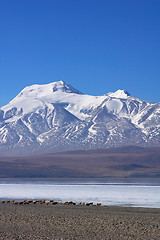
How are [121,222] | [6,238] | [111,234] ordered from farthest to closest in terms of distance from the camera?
[121,222]
[111,234]
[6,238]

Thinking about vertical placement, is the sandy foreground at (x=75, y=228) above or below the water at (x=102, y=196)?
below

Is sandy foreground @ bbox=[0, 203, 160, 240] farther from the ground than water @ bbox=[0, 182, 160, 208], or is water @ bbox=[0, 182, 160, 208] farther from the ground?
water @ bbox=[0, 182, 160, 208]

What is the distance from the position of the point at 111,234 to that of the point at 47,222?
7.65 m

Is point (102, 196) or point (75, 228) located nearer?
point (75, 228)

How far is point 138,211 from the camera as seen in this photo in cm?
4928

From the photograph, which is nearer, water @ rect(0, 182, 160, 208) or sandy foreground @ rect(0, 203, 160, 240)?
sandy foreground @ rect(0, 203, 160, 240)

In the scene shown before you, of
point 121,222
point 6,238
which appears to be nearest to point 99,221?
point 121,222

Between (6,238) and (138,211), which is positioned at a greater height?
(138,211)

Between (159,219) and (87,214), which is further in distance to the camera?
(87,214)

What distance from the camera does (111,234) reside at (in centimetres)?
3091

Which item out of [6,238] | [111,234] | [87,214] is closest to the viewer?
[6,238]

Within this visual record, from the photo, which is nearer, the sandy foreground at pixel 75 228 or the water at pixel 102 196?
the sandy foreground at pixel 75 228

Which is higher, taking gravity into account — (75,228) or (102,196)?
(102,196)

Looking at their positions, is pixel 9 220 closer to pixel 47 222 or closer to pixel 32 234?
pixel 47 222
